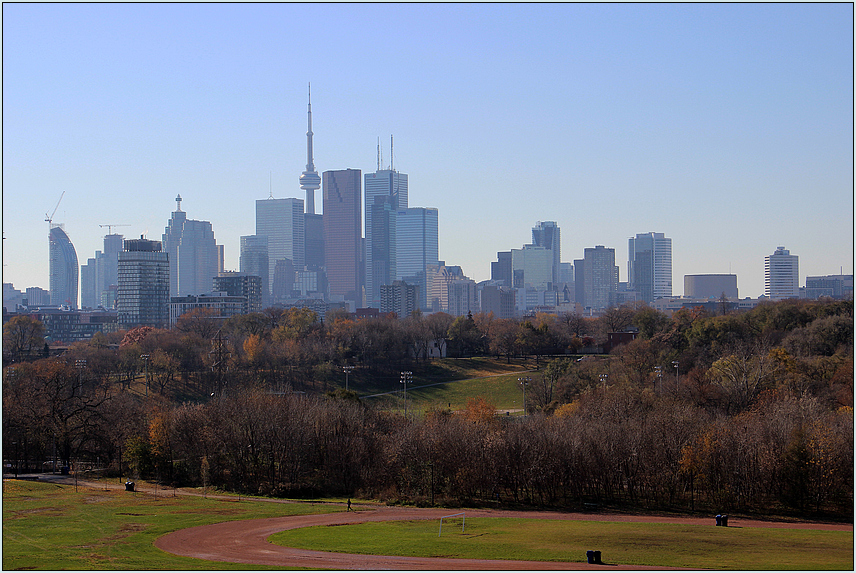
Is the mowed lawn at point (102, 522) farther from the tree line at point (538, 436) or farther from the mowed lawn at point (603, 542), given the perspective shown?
the tree line at point (538, 436)

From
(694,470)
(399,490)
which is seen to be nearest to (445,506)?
(399,490)

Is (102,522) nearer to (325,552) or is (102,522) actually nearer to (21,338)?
(325,552)

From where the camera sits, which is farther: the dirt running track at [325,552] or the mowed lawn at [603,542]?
the mowed lawn at [603,542]

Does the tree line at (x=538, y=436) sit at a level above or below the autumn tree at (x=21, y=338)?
below

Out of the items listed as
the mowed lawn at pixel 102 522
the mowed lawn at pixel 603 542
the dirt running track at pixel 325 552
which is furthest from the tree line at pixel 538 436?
the mowed lawn at pixel 603 542

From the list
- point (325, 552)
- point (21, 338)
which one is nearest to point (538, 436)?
point (325, 552)
